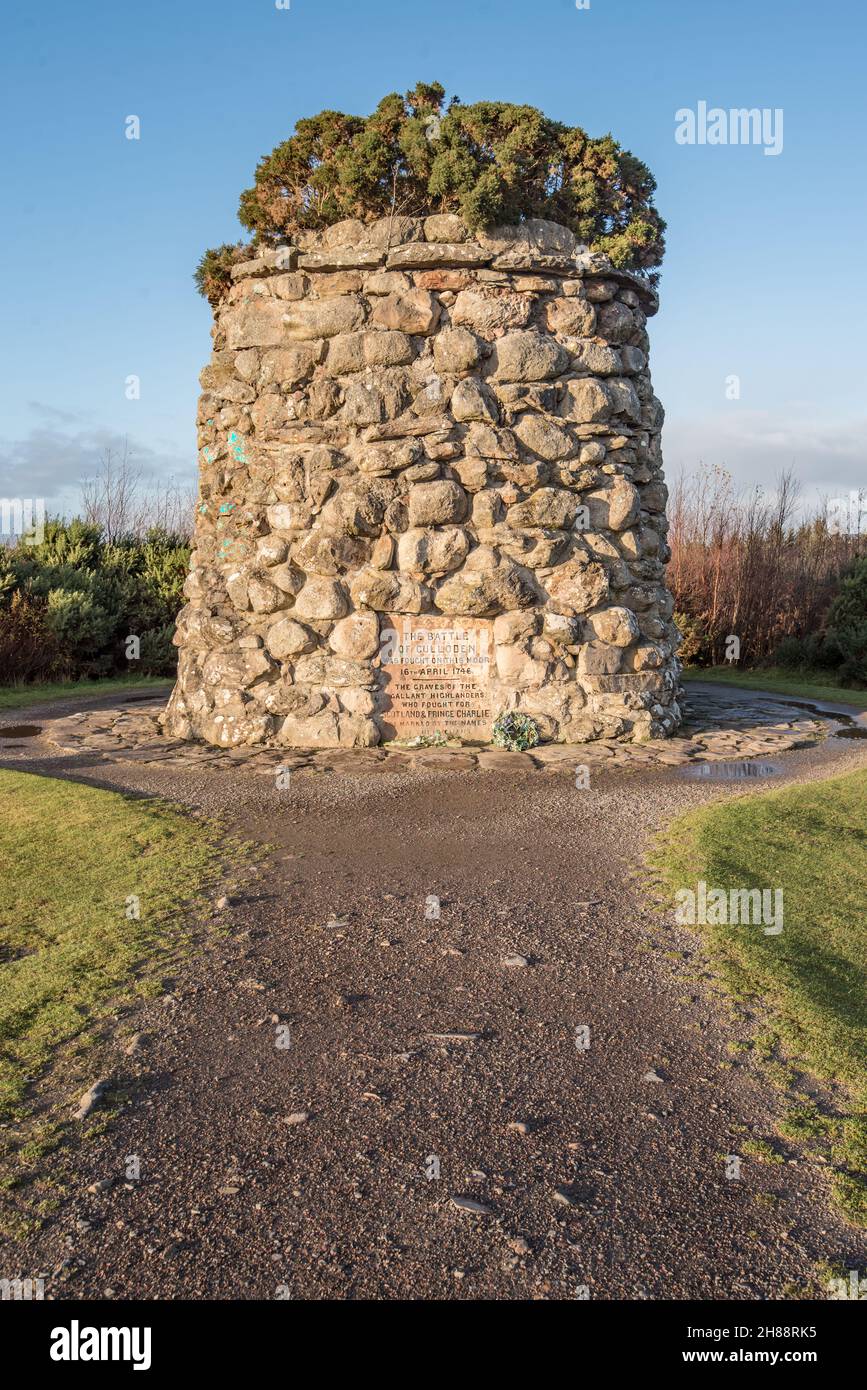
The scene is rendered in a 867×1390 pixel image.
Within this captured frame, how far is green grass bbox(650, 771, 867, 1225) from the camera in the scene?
3525mm

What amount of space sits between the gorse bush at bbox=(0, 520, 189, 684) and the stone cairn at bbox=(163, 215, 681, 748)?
591cm

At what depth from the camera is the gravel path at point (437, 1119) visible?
2662 mm

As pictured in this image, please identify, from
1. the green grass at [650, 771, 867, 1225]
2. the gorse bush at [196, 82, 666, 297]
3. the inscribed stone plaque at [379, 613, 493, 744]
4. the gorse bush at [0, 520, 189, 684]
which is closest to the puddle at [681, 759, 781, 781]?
the green grass at [650, 771, 867, 1225]

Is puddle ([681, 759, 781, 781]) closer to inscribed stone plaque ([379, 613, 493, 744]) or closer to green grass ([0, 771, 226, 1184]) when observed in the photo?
inscribed stone plaque ([379, 613, 493, 744])

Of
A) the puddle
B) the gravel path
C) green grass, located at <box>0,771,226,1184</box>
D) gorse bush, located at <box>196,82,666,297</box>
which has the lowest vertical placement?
the gravel path

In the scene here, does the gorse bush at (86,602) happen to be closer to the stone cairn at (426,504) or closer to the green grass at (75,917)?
the stone cairn at (426,504)

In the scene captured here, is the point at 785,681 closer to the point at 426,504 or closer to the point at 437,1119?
the point at 426,504

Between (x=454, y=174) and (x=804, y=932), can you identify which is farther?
(x=454, y=174)

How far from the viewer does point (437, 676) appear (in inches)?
387

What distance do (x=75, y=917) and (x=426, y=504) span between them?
5.64 metres

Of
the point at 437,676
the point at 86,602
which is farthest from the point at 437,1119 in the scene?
the point at 86,602

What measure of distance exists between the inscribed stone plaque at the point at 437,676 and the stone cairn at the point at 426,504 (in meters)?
0.02

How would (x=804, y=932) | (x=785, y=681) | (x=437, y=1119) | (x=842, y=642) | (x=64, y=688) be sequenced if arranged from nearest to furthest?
(x=437, y=1119)
(x=804, y=932)
(x=64, y=688)
(x=785, y=681)
(x=842, y=642)
